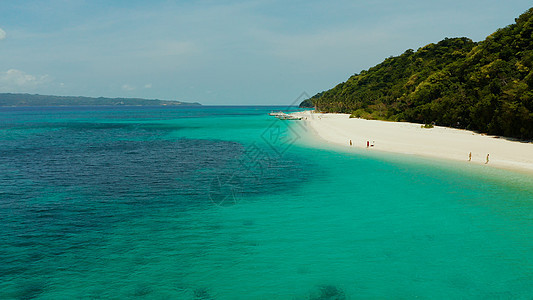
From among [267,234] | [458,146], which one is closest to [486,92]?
[458,146]

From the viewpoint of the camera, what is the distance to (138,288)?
41.1ft

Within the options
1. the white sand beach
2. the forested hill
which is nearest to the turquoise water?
the white sand beach

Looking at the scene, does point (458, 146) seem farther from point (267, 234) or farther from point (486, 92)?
point (267, 234)

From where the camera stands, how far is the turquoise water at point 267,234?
1289cm

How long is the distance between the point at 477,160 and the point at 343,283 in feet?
103

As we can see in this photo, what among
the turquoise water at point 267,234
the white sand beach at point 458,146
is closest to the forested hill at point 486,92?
the white sand beach at point 458,146

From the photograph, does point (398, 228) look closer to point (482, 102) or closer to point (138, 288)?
point (138, 288)

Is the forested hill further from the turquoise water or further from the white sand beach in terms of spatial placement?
the turquoise water

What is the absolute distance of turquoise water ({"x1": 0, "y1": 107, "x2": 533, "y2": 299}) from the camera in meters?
12.9

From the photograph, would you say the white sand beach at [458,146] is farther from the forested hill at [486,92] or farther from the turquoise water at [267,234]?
the turquoise water at [267,234]

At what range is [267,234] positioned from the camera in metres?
17.8

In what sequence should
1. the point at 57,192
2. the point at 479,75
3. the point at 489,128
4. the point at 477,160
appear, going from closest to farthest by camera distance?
the point at 57,192 < the point at 477,160 < the point at 489,128 < the point at 479,75

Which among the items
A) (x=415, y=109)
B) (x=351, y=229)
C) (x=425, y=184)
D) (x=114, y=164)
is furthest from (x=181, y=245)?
(x=415, y=109)

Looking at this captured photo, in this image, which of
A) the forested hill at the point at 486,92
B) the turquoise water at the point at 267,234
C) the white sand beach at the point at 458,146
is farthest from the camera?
the forested hill at the point at 486,92
